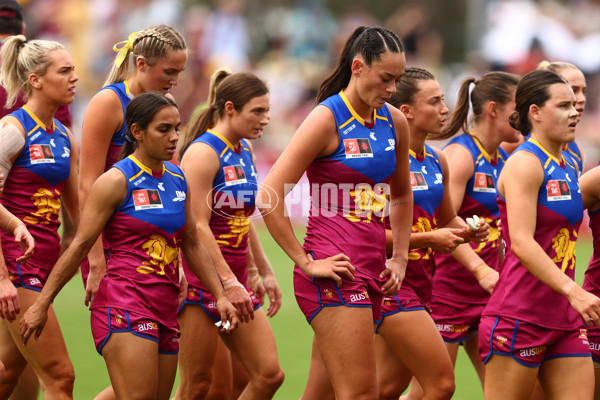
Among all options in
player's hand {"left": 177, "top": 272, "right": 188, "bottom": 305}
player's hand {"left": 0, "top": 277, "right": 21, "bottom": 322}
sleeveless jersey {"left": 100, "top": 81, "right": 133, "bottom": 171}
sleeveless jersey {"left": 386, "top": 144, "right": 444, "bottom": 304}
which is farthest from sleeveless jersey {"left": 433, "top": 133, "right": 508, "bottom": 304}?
player's hand {"left": 0, "top": 277, "right": 21, "bottom": 322}

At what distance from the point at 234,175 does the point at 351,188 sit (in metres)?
1.33

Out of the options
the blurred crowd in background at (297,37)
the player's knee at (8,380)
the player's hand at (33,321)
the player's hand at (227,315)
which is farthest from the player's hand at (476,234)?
the blurred crowd in background at (297,37)

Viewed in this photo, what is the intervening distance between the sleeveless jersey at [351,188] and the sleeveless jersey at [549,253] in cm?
76

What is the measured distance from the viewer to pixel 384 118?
17.5 ft

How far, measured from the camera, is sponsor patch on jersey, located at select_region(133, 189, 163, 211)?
17.1ft

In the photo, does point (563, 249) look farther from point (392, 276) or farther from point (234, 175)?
point (234, 175)

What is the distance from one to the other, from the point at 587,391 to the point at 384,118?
1.86 meters

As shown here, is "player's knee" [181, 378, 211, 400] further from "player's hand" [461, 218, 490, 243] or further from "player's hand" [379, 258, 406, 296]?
"player's hand" [461, 218, 490, 243]

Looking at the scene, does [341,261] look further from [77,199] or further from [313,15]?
[313,15]

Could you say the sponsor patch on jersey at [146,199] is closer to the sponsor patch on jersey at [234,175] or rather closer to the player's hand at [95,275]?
→ the player's hand at [95,275]

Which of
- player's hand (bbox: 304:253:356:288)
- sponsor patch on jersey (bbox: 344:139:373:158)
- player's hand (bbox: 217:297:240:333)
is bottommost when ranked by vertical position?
player's hand (bbox: 217:297:240:333)

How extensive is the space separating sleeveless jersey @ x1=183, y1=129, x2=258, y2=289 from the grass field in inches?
76.4

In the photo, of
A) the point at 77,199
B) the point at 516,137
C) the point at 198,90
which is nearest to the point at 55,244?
the point at 77,199

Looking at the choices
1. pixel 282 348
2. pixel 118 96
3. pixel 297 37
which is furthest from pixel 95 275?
pixel 297 37
